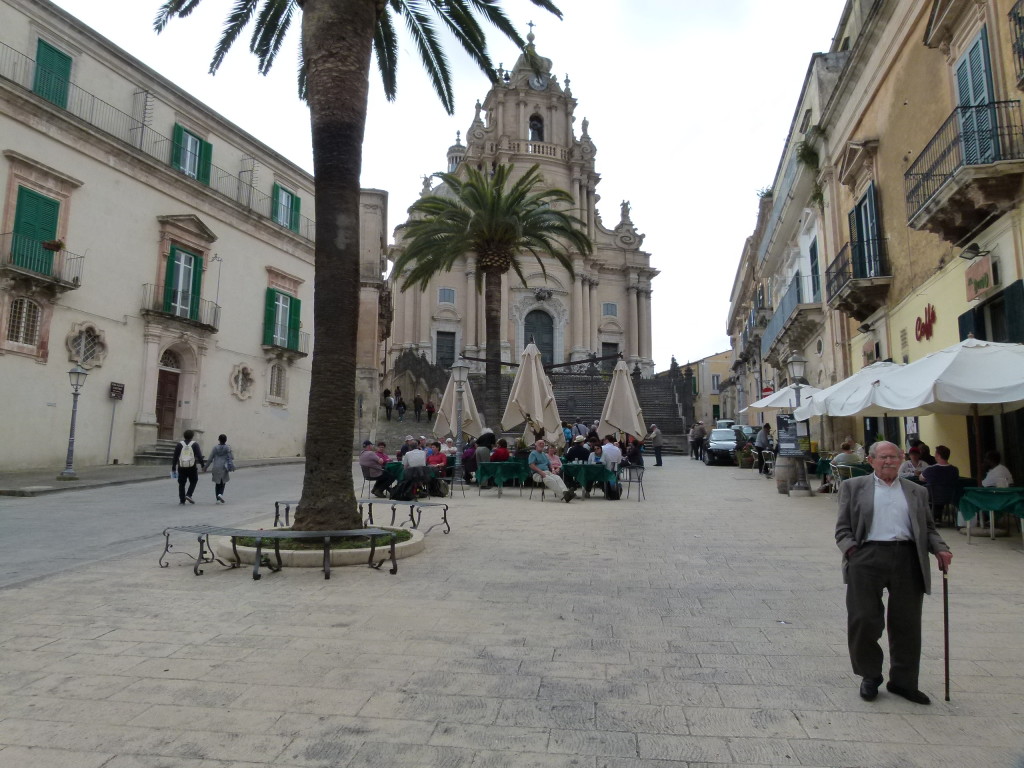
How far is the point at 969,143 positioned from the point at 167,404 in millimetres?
22442

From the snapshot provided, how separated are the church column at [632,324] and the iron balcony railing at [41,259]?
1396 inches

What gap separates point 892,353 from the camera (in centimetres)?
1509

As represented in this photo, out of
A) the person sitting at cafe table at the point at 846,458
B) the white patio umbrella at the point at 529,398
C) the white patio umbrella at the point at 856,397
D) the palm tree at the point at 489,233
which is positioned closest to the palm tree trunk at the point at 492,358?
the palm tree at the point at 489,233

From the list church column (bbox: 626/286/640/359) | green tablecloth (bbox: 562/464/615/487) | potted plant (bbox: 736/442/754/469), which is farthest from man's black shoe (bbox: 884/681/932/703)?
church column (bbox: 626/286/640/359)

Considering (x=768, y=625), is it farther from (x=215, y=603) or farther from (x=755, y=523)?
(x=755, y=523)

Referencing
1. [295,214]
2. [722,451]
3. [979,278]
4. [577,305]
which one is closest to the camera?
[979,278]

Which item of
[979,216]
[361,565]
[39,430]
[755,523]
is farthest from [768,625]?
[39,430]

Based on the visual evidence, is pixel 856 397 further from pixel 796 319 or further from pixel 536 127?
pixel 536 127

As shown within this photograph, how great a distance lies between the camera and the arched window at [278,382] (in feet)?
88.9

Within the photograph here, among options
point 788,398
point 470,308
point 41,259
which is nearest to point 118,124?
point 41,259

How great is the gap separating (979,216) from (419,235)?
16.6 metres

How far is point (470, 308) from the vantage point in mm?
45125

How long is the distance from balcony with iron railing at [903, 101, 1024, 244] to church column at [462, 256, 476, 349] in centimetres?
3464

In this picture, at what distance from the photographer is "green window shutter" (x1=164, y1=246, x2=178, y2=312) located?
22.1 meters
